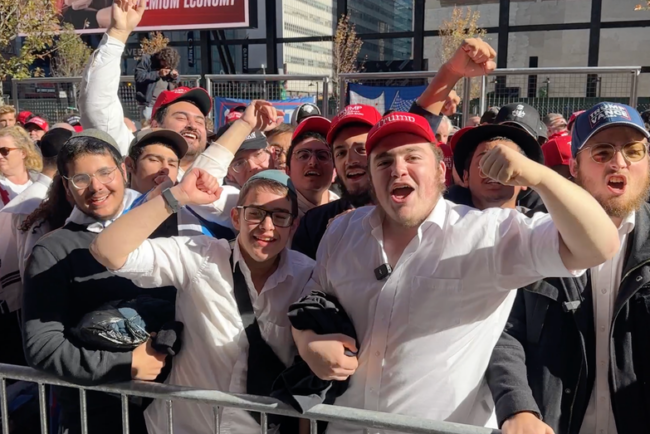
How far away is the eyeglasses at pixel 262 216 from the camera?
238 centimetres

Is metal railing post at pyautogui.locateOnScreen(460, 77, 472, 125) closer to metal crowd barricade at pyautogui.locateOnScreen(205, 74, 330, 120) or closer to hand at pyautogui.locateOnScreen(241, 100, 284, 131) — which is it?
metal crowd barricade at pyautogui.locateOnScreen(205, 74, 330, 120)

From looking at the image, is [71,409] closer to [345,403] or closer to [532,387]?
[345,403]

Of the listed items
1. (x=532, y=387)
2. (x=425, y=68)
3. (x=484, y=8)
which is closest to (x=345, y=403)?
(x=532, y=387)


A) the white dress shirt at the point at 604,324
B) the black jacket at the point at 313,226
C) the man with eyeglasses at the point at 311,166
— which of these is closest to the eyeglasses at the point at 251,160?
the man with eyeglasses at the point at 311,166

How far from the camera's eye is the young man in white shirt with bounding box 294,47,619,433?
1.99 metres

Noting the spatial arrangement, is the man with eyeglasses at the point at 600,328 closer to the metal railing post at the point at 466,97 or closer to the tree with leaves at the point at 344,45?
the metal railing post at the point at 466,97

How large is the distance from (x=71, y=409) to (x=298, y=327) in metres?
1.18

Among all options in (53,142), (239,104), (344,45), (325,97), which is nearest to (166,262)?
(53,142)

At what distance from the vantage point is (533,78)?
7.20 metres

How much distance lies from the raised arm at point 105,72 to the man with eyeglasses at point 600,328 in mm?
2840

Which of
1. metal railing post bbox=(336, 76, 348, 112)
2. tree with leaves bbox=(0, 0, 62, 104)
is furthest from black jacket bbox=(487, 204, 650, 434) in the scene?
tree with leaves bbox=(0, 0, 62, 104)

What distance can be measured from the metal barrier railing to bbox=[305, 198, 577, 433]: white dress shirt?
16.0 feet

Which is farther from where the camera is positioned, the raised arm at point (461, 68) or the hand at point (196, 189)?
the raised arm at point (461, 68)

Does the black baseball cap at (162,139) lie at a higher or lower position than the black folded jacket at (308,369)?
higher
